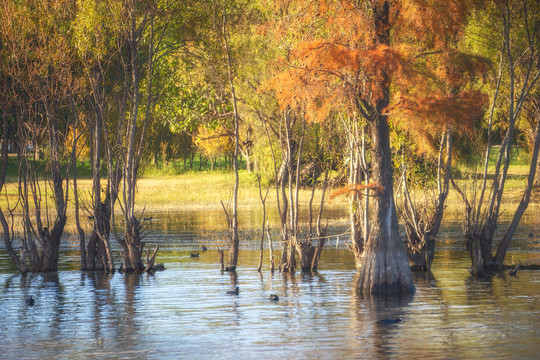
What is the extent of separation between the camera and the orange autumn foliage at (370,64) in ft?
68.1

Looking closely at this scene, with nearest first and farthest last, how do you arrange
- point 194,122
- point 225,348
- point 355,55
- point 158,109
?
point 225,348
point 355,55
point 158,109
point 194,122

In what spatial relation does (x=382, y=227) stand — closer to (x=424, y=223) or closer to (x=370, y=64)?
(x=370, y=64)

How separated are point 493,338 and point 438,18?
8.16 m

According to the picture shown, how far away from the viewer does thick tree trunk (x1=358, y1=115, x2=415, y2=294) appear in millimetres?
21422

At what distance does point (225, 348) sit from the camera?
55.4ft

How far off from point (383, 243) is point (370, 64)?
4.42m

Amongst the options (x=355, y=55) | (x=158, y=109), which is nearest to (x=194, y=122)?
(x=158, y=109)

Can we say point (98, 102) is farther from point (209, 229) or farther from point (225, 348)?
point (209, 229)

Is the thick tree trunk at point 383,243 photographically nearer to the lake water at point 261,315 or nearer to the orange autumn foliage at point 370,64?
the lake water at point 261,315

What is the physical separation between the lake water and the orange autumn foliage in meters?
4.74

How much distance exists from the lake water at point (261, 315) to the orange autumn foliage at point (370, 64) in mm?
4741

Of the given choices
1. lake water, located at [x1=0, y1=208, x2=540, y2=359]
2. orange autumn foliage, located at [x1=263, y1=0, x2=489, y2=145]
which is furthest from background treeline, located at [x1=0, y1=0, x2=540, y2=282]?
lake water, located at [x1=0, y1=208, x2=540, y2=359]

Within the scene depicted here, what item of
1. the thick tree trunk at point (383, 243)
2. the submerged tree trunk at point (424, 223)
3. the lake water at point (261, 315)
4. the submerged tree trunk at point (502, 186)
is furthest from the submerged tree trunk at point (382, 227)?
the submerged tree trunk at point (502, 186)

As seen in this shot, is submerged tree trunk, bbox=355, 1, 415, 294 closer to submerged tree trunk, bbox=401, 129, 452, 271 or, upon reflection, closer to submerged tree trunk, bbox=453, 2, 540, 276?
submerged tree trunk, bbox=401, 129, 452, 271
